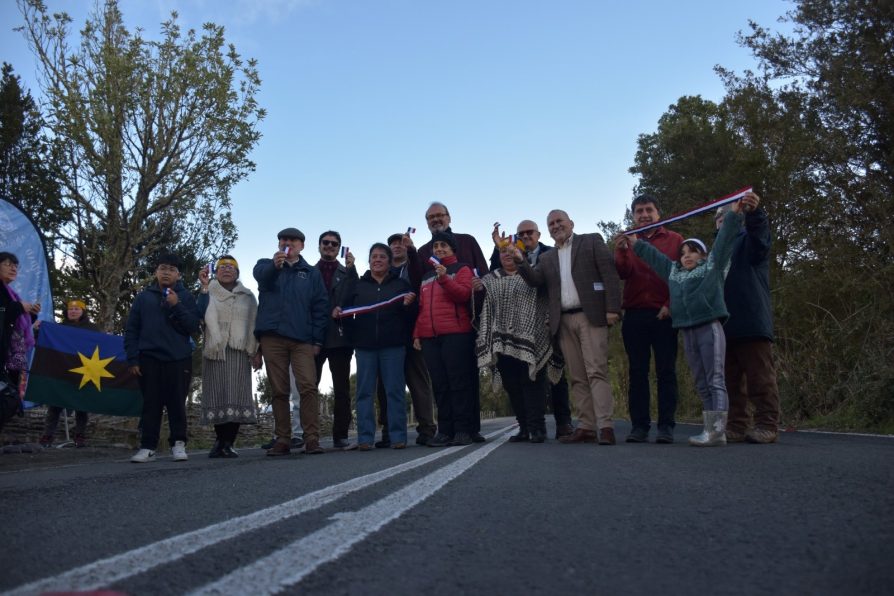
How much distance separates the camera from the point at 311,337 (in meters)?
7.45

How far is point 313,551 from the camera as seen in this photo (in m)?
1.95

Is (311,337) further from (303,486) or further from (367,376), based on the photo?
(303,486)

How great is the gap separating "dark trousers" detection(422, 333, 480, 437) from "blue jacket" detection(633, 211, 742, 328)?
203cm

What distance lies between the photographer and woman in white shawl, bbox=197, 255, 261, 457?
713cm

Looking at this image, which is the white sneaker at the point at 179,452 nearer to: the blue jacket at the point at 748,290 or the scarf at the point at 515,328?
the scarf at the point at 515,328

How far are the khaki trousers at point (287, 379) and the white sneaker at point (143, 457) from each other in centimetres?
114

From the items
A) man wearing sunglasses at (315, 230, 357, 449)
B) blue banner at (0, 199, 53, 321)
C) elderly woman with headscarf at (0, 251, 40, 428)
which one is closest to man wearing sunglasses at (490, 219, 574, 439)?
man wearing sunglasses at (315, 230, 357, 449)

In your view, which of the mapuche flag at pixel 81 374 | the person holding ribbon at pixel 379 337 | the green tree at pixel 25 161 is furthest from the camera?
the green tree at pixel 25 161

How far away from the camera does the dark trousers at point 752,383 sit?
19.7 ft

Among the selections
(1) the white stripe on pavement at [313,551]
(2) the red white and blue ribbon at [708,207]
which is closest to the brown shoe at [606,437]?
(2) the red white and blue ribbon at [708,207]

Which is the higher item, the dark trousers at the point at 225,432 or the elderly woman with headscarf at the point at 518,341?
the elderly woman with headscarf at the point at 518,341

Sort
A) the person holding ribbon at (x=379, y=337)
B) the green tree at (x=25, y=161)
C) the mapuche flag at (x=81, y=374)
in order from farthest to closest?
the green tree at (x=25, y=161), the mapuche flag at (x=81, y=374), the person holding ribbon at (x=379, y=337)


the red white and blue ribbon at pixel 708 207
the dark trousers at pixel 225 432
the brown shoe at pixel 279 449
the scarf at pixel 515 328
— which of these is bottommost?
the brown shoe at pixel 279 449

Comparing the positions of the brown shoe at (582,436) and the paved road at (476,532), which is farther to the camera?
the brown shoe at (582,436)
